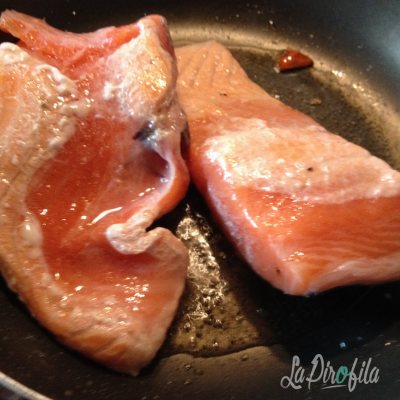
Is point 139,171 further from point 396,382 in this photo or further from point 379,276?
point 396,382

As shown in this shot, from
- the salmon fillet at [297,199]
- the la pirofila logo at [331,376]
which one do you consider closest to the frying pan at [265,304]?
the la pirofila logo at [331,376]

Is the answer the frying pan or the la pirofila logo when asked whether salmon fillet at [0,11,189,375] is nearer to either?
the frying pan

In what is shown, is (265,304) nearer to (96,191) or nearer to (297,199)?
(297,199)

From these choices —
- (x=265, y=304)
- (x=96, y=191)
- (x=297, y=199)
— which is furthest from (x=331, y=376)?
(x=96, y=191)

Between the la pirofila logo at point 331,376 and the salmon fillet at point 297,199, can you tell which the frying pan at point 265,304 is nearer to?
the la pirofila logo at point 331,376

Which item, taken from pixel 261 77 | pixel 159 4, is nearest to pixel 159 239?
pixel 261 77

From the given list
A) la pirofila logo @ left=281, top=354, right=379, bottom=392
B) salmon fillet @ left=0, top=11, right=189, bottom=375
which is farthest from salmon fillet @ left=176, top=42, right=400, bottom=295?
la pirofila logo @ left=281, top=354, right=379, bottom=392
